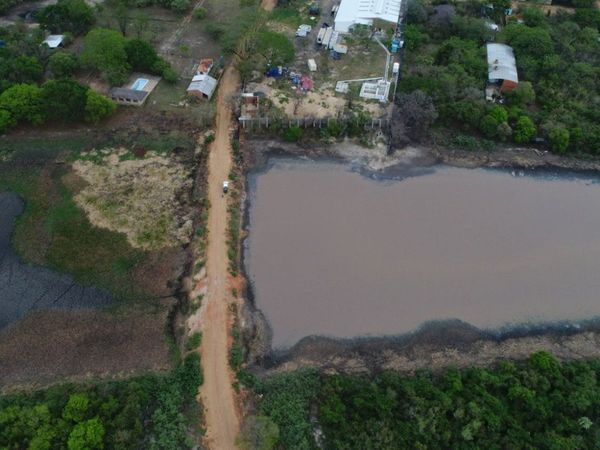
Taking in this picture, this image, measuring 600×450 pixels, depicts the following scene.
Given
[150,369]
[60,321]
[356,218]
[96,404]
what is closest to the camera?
[96,404]

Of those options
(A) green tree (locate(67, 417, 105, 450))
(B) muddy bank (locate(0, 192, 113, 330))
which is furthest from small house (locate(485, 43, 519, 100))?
(A) green tree (locate(67, 417, 105, 450))

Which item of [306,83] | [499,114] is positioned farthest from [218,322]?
[499,114]

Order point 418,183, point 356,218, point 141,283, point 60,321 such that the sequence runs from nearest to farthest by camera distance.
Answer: point 60,321
point 141,283
point 356,218
point 418,183

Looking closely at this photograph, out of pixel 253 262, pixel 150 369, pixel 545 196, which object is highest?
pixel 545 196

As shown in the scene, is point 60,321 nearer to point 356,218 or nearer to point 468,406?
point 356,218

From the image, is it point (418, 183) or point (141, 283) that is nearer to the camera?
point (141, 283)

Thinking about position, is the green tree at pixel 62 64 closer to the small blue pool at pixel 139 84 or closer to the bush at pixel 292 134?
the small blue pool at pixel 139 84

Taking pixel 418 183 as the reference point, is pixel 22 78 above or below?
above

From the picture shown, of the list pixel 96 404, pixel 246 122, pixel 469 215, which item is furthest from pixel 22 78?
pixel 469 215
